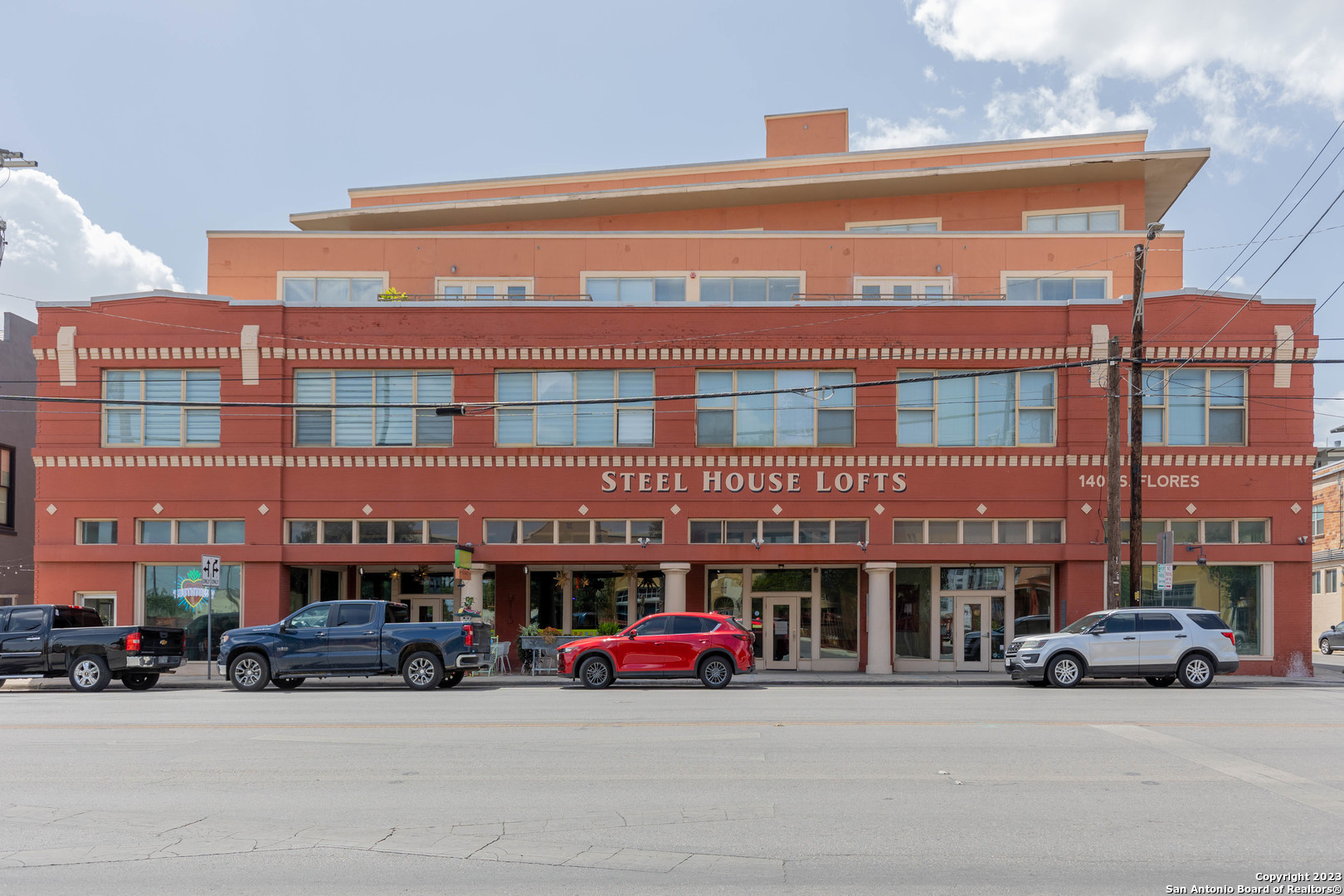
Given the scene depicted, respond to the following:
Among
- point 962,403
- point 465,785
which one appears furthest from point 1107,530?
point 465,785

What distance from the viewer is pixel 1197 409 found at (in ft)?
87.2

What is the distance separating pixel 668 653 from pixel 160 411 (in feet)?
47.1

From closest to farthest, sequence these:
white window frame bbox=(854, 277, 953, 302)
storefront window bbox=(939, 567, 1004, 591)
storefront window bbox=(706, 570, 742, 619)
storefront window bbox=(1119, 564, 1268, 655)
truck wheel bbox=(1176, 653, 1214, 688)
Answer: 1. truck wheel bbox=(1176, 653, 1214, 688)
2. storefront window bbox=(1119, 564, 1268, 655)
3. storefront window bbox=(939, 567, 1004, 591)
4. storefront window bbox=(706, 570, 742, 619)
5. white window frame bbox=(854, 277, 953, 302)

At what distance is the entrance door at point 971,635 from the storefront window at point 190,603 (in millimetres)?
17460

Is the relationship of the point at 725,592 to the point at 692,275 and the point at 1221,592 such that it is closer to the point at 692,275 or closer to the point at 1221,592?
the point at 692,275

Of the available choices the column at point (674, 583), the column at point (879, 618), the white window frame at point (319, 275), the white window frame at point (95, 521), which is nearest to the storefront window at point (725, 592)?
the column at point (674, 583)

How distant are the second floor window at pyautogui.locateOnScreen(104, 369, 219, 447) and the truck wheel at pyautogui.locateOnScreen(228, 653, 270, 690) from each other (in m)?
7.79

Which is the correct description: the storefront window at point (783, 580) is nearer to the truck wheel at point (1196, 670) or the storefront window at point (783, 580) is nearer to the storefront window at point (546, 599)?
the storefront window at point (546, 599)

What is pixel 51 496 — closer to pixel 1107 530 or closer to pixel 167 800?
pixel 167 800

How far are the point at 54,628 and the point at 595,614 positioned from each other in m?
12.1

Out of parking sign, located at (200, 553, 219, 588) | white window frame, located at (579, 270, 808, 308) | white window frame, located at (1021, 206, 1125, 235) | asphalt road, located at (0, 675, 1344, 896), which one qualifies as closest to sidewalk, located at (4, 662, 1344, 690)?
parking sign, located at (200, 553, 219, 588)

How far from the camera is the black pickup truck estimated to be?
854 inches

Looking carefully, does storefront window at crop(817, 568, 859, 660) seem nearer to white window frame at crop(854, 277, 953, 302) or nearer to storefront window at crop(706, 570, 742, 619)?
storefront window at crop(706, 570, 742, 619)

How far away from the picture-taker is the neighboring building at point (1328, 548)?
49.3 m
